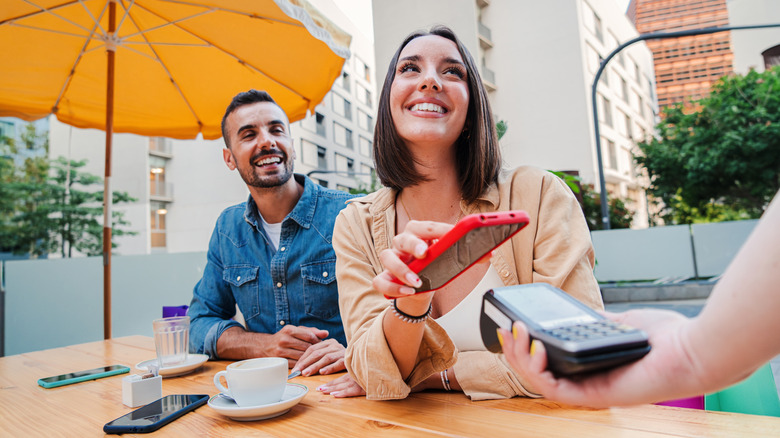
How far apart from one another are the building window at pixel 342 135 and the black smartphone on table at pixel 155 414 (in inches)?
546

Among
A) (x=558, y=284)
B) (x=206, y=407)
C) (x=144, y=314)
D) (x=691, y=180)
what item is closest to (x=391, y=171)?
(x=558, y=284)

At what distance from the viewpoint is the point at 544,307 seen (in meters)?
0.59

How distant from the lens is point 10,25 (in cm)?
249

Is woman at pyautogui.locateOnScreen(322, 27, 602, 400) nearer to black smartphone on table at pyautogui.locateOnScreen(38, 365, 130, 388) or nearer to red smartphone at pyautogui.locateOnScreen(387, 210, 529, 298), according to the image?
red smartphone at pyautogui.locateOnScreen(387, 210, 529, 298)

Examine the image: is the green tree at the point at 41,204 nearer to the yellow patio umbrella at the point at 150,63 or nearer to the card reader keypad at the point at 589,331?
the yellow patio umbrella at the point at 150,63

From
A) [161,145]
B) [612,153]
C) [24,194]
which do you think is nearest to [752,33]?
[612,153]

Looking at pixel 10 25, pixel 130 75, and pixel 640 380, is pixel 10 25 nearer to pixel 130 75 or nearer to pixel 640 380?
pixel 130 75

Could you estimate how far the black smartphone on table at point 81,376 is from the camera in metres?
1.40

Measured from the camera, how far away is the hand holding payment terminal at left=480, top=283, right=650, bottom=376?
1.52ft

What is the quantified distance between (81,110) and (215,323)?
218 cm

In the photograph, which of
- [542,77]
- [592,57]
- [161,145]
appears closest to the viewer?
[542,77]

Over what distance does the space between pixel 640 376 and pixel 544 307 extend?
0.15 m

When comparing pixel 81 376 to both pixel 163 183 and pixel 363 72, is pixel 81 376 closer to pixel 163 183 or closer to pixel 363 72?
pixel 363 72

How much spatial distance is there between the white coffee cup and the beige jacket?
7.5 inches
